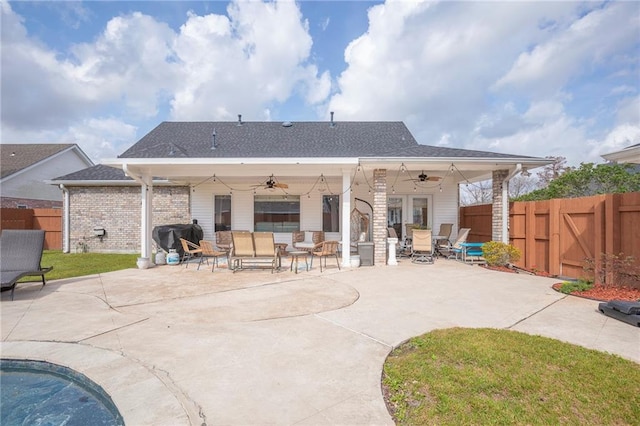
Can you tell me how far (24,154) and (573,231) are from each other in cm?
3045

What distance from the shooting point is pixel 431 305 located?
5.14 meters

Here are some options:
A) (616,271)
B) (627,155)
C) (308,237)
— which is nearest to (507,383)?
(616,271)

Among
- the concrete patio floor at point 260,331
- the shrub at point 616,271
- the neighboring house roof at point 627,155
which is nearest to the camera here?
the concrete patio floor at point 260,331

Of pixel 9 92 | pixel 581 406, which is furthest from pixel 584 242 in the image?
pixel 9 92

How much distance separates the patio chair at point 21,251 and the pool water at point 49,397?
4129 mm

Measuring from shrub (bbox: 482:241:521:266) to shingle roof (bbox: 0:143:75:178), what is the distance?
2572cm

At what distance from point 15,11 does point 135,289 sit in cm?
825

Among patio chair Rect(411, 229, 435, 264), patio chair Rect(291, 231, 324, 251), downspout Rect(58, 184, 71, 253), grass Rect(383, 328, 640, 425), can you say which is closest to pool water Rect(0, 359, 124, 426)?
grass Rect(383, 328, 640, 425)

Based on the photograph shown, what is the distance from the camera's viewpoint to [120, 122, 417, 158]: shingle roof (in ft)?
41.2

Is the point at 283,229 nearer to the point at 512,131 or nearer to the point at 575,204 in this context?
the point at 575,204

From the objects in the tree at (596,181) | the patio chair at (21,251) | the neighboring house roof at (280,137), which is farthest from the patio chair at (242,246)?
the tree at (596,181)

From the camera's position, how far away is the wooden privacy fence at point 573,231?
586cm

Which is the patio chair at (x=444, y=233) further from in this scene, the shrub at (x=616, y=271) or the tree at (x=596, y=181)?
the tree at (x=596, y=181)

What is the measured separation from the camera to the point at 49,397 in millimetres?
2781
